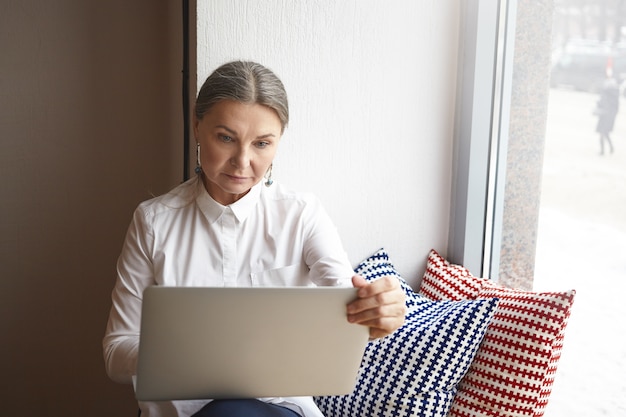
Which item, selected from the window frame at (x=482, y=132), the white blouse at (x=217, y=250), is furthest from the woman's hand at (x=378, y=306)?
the window frame at (x=482, y=132)

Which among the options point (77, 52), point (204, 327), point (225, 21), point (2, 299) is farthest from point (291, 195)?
point (2, 299)

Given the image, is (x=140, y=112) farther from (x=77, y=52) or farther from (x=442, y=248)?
(x=442, y=248)

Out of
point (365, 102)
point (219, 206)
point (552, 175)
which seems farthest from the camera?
point (365, 102)

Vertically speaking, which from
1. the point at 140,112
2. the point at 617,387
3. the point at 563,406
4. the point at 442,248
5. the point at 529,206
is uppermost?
→ the point at 140,112

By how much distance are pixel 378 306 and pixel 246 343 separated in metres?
0.24

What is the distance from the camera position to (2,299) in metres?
2.36

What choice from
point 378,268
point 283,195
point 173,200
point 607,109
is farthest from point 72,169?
point 607,109

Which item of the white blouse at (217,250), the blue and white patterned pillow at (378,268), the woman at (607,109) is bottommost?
the blue and white patterned pillow at (378,268)

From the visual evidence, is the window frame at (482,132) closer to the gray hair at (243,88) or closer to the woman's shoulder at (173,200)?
the gray hair at (243,88)

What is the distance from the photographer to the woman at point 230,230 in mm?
1513

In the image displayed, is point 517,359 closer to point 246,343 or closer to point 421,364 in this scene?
point 421,364

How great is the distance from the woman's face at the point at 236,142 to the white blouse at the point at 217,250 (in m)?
0.10

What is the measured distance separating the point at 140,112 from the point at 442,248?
1092mm

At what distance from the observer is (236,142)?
152 cm
